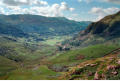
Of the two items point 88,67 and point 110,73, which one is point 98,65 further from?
point 110,73

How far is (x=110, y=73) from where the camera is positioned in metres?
85.6

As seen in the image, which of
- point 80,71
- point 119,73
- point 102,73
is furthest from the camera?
point 80,71

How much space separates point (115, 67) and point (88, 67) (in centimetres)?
3240

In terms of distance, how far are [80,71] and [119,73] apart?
3929 centimetres

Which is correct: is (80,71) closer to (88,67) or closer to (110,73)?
(88,67)

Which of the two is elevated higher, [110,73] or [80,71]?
[110,73]

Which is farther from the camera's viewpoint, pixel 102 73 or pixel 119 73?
pixel 102 73

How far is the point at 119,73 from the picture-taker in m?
80.6

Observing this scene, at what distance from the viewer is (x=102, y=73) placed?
287 feet

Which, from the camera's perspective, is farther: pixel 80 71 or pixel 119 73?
pixel 80 71

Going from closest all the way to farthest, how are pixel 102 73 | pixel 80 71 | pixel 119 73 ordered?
pixel 119 73, pixel 102 73, pixel 80 71

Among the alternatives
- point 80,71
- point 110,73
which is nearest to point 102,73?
point 110,73

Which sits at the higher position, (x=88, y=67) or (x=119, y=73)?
(x=119, y=73)

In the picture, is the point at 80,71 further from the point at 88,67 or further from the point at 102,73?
the point at 102,73
